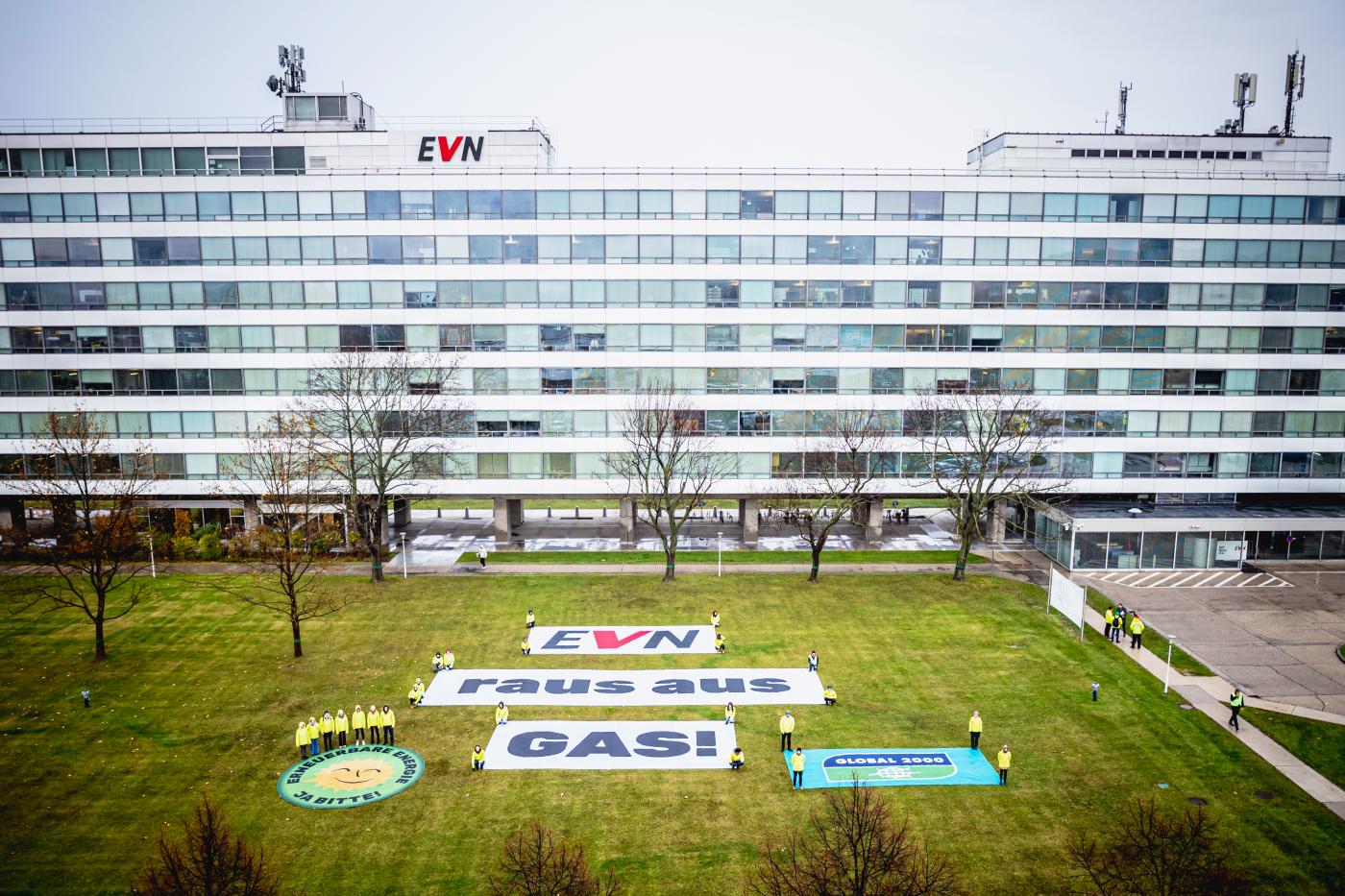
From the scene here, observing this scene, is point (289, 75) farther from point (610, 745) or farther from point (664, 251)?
point (610, 745)

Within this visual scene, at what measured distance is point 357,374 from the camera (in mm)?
55594

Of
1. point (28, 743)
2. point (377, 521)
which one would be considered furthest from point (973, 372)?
point (28, 743)

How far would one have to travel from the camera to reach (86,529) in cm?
4375

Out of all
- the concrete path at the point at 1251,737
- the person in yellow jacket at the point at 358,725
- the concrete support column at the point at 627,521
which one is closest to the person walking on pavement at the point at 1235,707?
the concrete path at the point at 1251,737

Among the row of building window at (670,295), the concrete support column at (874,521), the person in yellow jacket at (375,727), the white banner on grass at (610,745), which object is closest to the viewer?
the white banner on grass at (610,745)

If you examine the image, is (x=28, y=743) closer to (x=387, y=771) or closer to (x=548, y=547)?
(x=387, y=771)

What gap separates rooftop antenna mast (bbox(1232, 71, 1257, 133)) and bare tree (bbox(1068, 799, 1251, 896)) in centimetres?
5973

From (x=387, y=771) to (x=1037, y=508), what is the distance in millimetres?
44285

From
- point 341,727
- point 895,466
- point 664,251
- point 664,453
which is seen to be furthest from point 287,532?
point 895,466

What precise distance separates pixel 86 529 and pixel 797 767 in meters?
39.6

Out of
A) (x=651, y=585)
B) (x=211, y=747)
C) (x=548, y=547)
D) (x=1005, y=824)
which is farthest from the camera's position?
(x=548, y=547)

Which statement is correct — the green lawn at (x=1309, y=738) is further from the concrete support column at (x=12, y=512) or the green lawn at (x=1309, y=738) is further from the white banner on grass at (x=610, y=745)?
the concrete support column at (x=12, y=512)

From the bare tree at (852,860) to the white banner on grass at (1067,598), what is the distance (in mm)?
20177

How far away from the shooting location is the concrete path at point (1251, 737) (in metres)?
27.8
